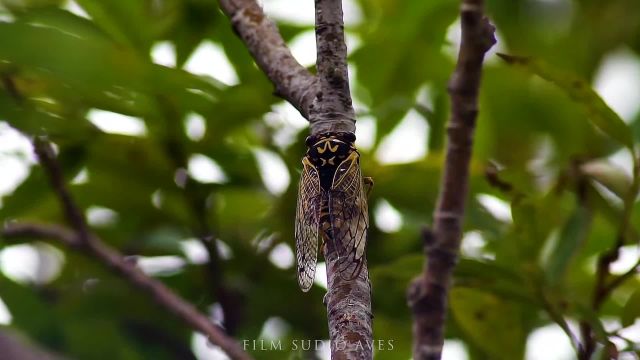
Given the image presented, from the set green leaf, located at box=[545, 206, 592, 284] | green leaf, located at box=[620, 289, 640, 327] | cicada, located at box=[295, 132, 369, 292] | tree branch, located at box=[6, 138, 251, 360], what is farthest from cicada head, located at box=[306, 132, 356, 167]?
green leaf, located at box=[620, 289, 640, 327]

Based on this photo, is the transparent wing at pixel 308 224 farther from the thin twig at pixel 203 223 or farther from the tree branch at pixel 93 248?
the thin twig at pixel 203 223

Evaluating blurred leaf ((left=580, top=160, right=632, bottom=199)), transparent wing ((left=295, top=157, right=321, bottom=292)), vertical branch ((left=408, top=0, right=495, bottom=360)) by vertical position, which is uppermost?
blurred leaf ((left=580, top=160, right=632, bottom=199))

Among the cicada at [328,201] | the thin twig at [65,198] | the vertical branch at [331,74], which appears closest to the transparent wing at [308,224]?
the cicada at [328,201]

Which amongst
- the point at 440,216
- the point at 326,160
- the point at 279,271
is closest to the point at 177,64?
the point at 279,271

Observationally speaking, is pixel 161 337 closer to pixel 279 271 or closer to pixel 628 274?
pixel 279 271

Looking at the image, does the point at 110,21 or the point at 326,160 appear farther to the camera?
the point at 110,21

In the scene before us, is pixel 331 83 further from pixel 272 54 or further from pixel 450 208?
pixel 450 208

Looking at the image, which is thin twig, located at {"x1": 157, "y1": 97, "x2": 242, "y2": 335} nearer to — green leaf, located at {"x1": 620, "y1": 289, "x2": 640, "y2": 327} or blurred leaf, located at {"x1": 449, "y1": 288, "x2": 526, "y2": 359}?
blurred leaf, located at {"x1": 449, "y1": 288, "x2": 526, "y2": 359}

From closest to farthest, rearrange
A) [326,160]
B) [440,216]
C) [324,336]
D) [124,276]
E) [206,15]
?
[440,216]
[326,160]
[124,276]
[324,336]
[206,15]
